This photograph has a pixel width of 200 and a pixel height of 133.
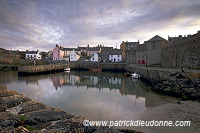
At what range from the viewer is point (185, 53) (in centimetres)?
2377

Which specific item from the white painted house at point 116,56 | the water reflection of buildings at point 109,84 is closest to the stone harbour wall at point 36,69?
the water reflection of buildings at point 109,84

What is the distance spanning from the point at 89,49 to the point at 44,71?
4428 centimetres

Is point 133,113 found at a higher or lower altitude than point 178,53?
lower

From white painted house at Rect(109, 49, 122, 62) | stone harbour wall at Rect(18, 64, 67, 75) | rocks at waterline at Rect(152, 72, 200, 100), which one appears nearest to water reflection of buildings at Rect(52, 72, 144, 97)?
rocks at waterline at Rect(152, 72, 200, 100)

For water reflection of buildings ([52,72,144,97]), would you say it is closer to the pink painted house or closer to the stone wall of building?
the stone wall of building

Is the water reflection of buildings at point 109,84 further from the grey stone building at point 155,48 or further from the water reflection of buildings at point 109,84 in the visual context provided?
the grey stone building at point 155,48

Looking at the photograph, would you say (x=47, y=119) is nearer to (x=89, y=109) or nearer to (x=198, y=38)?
(x=89, y=109)

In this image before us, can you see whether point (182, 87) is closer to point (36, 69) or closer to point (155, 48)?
point (155, 48)

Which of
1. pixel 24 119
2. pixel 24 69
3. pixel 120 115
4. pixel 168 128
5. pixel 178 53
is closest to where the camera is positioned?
pixel 24 119

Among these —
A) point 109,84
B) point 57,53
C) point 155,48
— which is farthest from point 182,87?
point 57,53

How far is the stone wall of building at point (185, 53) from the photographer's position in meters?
20.7

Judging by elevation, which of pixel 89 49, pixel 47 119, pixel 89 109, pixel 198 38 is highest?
pixel 89 49

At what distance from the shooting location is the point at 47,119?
4613 millimetres

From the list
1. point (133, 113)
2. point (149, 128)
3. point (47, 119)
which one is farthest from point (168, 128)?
point (47, 119)
